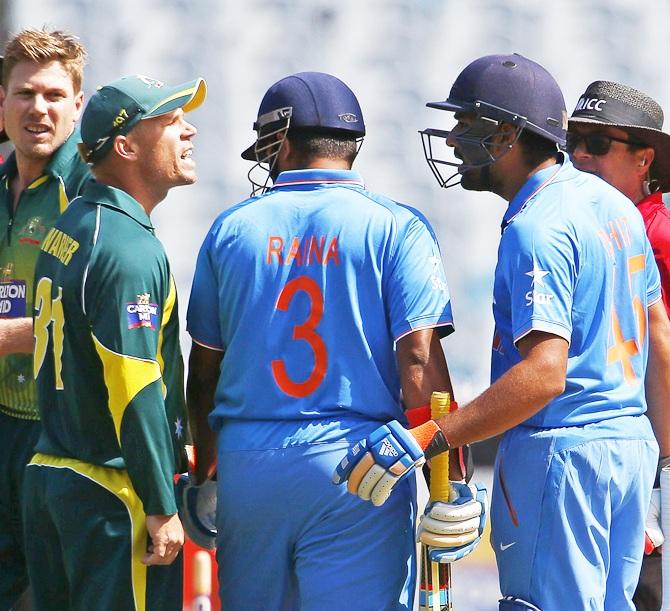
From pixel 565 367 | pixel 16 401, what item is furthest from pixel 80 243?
pixel 565 367

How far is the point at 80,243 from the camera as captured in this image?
11.2 ft

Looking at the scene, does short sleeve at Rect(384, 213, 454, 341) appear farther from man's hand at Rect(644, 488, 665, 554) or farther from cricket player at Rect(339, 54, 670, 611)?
man's hand at Rect(644, 488, 665, 554)

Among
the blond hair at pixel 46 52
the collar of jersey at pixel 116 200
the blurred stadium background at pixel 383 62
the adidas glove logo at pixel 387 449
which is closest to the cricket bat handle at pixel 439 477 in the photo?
the adidas glove logo at pixel 387 449

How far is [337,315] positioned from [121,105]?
805 millimetres

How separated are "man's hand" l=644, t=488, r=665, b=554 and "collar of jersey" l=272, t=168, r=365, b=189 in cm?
139

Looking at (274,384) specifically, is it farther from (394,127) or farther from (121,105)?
(394,127)

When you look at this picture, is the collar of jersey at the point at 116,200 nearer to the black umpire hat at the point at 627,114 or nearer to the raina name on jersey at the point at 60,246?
the raina name on jersey at the point at 60,246

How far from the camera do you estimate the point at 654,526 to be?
4.12m

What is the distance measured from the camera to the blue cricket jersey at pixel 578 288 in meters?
3.40

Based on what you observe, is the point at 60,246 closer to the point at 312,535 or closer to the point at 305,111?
the point at 305,111

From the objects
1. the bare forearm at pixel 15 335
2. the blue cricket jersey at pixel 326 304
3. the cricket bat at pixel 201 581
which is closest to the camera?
the blue cricket jersey at pixel 326 304

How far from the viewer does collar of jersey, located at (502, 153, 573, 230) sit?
3.58 m

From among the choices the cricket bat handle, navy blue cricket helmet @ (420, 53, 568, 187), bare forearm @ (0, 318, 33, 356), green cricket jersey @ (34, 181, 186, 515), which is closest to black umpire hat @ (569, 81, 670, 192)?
navy blue cricket helmet @ (420, 53, 568, 187)

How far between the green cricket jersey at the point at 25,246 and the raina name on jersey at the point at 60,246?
551 mm
